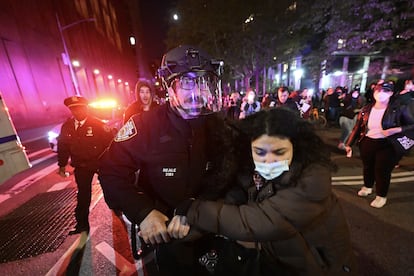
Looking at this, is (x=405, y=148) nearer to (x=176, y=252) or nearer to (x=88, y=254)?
(x=176, y=252)

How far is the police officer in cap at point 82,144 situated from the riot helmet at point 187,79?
6.78 feet

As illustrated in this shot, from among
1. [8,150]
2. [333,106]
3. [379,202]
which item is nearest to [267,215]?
[379,202]

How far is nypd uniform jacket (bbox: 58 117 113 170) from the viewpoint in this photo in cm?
295

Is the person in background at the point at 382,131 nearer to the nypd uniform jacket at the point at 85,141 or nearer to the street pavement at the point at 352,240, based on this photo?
the street pavement at the point at 352,240

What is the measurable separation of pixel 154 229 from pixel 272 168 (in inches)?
27.4

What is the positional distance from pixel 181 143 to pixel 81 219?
8.74 feet

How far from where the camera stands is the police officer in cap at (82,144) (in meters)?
2.95

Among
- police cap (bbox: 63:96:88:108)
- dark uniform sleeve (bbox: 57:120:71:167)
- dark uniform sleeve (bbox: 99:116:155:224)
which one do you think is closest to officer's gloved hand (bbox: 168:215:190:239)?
dark uniform sleeve (bbox: 99:116:155:224)

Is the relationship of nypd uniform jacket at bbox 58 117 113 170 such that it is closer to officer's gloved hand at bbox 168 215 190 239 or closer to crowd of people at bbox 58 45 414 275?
crowd of people at bbox 58 45 414 275

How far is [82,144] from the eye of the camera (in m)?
2.95

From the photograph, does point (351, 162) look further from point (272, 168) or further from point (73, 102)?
point (73, 102)

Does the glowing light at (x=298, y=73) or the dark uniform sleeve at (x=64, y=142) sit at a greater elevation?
the glowing light at (x=298, y=73)

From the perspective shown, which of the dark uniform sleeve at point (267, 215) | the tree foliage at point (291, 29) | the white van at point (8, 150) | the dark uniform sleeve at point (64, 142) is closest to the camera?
the dark uniform sleeve at point (267, 215)

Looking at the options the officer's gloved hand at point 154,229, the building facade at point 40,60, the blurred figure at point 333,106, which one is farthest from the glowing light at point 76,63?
the officer's gloved hand at point 154,229
